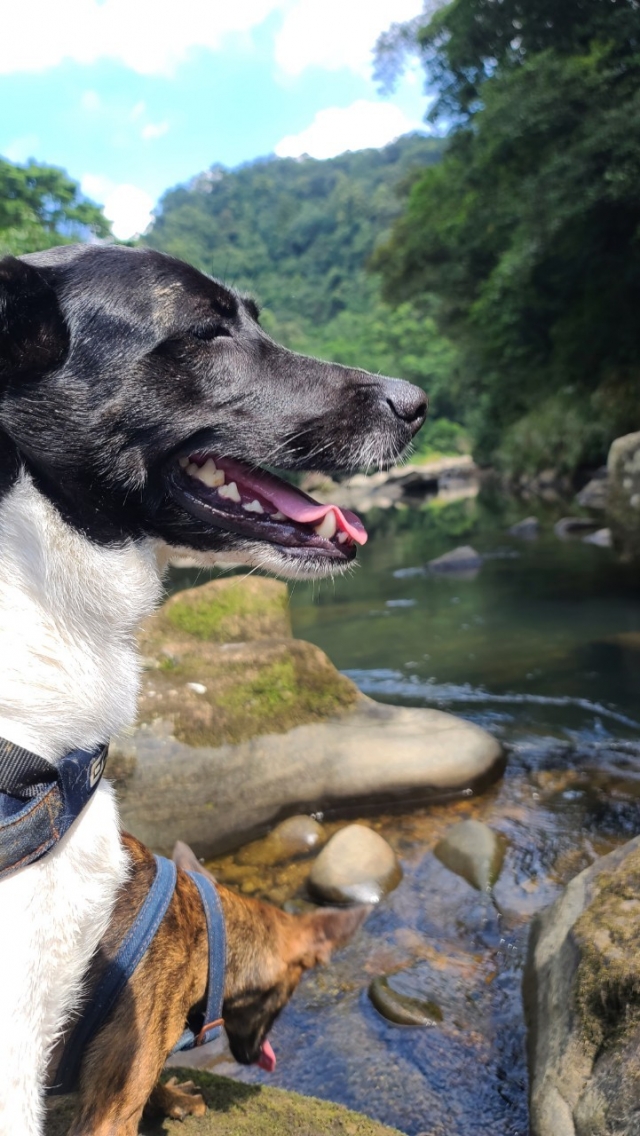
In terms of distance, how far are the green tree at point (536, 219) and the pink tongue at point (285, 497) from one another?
650 inches

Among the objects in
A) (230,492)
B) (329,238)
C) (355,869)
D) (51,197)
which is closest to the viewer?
(230,492)

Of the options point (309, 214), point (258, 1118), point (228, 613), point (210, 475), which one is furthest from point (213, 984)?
point (309, 214)

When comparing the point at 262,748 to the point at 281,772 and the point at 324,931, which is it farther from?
the point at 324,931

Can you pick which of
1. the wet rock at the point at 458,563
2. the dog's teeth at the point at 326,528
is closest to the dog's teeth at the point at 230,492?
the dog's teeth at the point at 326,528

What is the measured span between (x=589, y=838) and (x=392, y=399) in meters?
3.59

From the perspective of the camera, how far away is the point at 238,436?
95.1 inches

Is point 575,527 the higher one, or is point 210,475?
point 210,475

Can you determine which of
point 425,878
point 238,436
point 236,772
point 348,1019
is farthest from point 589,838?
point 238,436

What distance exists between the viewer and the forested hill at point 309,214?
118 m

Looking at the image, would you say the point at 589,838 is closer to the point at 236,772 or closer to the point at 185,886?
the point at 236,772

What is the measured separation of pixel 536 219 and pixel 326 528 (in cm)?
1992

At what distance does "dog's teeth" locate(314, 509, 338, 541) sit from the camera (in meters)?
2.48

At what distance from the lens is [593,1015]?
2.61 meters

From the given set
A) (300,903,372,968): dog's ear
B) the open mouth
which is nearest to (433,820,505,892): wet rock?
(300,903,372,968): dog's ear
